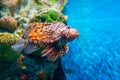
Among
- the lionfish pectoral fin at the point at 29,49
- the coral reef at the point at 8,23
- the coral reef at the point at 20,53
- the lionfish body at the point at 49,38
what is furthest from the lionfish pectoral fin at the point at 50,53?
the coral reef at the point at 8,23

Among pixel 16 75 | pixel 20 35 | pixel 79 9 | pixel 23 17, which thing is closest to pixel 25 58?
pixel 16 75

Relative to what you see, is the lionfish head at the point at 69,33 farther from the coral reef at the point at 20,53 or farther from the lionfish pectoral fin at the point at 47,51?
the coral reef at the point at 20,53

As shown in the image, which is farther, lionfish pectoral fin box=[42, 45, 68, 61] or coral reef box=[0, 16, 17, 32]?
coral reef box=[0, 16, 17, 32]

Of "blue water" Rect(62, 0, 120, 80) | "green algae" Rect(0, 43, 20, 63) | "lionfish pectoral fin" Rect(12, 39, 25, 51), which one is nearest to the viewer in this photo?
"green algae" Rect(0, 43, 20, 63)

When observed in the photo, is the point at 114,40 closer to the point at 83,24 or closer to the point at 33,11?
the point at 83,24

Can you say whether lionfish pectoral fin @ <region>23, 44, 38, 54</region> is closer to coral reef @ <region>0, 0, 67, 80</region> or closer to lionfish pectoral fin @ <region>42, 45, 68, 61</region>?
coral reef @ <region>0, 0, 67, 80</region>

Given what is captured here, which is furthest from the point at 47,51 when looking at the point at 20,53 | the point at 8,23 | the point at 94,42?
Answer: the point at 94,42

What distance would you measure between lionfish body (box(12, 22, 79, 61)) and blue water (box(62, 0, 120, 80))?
5.29 ft

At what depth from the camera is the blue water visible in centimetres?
843

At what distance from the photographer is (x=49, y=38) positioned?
22.8 ft

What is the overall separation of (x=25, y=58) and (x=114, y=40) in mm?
4919

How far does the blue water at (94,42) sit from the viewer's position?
843cm

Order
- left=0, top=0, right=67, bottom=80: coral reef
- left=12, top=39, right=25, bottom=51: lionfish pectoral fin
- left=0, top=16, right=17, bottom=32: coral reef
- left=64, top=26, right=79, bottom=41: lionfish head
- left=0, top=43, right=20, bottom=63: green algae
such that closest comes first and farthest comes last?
left=0, top=43, right=20, bottom=63: green algae
left=0, top=0, right=67, bottom=80: coral reef
left=12, top=39, right=25, bottom=51: lionfish pectoral fin
left=64, top=26, right=79, bottom=41: lionfish head
left=0, top=16, right=17, bottom=32: coral reef

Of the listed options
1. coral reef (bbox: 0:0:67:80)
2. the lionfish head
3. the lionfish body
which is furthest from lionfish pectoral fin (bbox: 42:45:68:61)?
the lionfish head
